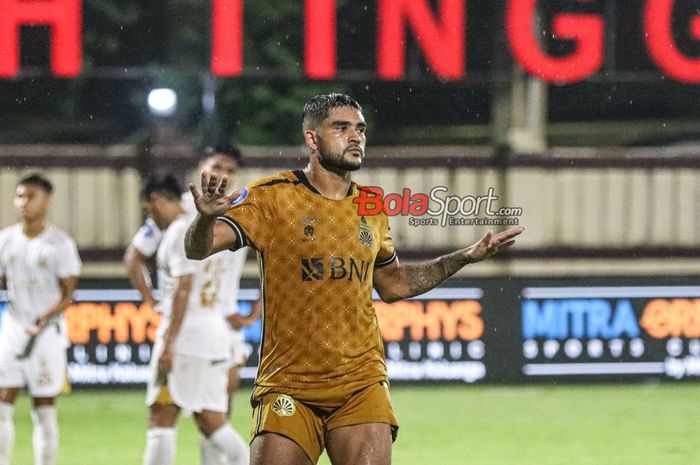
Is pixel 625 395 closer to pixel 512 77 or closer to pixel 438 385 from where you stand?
pixel 438 385

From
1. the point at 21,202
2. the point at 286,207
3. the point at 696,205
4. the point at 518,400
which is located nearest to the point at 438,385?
the point at 518,400

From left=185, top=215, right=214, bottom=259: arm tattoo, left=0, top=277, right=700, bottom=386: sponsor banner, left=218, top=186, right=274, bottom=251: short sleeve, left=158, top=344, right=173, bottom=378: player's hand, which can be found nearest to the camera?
left=185, top=215, right=214, bottom=259: arm tattoo

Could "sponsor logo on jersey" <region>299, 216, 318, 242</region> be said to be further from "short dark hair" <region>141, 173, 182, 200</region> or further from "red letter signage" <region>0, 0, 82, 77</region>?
"red letter signage" <region>0, 0, 82, 77</region>

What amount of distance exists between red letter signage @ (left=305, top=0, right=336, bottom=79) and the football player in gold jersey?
332 inches

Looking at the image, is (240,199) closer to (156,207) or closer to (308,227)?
(308,227)

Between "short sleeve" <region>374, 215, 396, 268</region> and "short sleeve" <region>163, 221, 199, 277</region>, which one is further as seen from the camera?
"short sleeve" <region>163, 221, 199, 277</region>

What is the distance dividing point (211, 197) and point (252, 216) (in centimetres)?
41

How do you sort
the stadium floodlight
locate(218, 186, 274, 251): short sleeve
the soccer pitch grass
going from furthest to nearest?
the stadium floodlight
the soccer pitch grass
locate(218, 186, 274, 251): short sleeve

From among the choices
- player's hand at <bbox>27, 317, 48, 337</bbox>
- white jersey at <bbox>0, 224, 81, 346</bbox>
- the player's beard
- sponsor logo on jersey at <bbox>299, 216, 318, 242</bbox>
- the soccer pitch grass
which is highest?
the player's beard

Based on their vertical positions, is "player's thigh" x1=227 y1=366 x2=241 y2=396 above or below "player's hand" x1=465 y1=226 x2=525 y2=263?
below

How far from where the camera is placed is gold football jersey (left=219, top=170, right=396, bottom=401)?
5480 millimetres

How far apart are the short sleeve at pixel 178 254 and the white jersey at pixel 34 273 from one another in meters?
1.35

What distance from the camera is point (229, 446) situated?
25.6 feet

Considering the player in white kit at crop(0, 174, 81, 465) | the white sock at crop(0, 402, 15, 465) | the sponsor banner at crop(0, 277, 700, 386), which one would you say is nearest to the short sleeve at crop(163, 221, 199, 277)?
the player in white kit at crop(0, 174, 81, 465)
